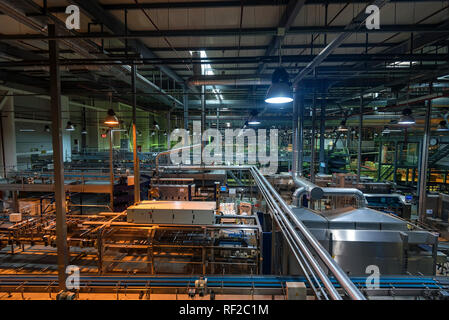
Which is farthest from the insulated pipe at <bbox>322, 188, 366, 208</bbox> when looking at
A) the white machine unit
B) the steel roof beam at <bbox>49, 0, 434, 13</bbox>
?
the steel roof beam at <bbox>49, 0, 434, 13</bbox>

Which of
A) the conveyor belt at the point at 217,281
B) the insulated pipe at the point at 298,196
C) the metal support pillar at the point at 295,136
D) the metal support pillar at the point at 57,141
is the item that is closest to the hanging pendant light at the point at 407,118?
the metal support pillar at the point at 295,136

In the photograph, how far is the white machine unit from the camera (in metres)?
4.86

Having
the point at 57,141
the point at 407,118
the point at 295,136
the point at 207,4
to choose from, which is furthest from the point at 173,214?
the point at 407,118

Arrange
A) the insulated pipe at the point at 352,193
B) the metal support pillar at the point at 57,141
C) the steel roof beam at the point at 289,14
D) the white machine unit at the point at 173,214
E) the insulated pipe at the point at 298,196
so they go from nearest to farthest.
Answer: the steel roof beam at the point at 289,14, the metal support pillar at the point at 57,141, the white machine unit at the point at 173,214, the insulated pipe at the point at 352,193, the insulated pipe at the point at 298,196

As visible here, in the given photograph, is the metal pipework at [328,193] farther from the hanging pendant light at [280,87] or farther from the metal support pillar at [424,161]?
the metal support pillar at [424,161]

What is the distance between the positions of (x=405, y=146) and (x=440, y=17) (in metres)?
14.7

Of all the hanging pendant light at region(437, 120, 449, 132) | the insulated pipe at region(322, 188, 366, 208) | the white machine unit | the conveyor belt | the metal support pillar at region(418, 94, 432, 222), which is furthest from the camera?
the hanging pendant light at region(437, 120, 449, 132)

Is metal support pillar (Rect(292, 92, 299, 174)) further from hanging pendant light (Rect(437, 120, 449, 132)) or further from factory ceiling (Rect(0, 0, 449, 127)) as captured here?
hanging pendant light (Rect(437, 120, 449, 132))

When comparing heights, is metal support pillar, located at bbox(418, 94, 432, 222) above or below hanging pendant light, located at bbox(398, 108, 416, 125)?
below

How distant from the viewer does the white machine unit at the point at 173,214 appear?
4.86 metres

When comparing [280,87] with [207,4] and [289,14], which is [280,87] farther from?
[207,4]

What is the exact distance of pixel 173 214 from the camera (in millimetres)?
4945

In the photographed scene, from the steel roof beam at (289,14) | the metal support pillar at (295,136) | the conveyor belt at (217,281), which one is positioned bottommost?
the conveyor belt at (217,281)

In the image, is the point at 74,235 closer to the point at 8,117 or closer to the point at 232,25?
the point at 232,25
